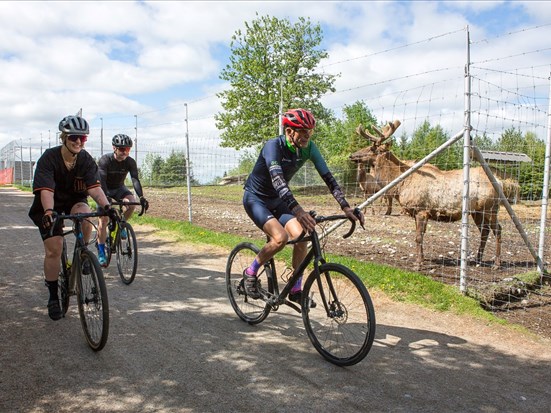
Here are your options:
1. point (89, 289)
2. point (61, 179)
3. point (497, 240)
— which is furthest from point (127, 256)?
point (497, 240)

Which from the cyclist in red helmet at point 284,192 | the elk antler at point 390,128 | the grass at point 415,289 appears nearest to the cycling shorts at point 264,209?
the cyclist in red helmet at point 284,192

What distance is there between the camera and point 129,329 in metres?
4.91

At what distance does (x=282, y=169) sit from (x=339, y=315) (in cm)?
153

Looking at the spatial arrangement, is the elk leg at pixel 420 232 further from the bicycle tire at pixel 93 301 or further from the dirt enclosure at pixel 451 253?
the bicycle tire at pixel 93 301

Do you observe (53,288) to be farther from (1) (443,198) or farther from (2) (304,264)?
(1) (443,198)

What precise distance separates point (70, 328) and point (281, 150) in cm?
289

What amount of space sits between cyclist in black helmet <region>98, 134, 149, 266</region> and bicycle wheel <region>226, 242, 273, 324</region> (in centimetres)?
266

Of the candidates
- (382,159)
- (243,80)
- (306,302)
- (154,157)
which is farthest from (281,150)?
(243,80)

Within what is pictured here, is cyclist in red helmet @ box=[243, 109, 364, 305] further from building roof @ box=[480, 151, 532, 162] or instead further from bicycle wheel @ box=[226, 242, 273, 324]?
building roof @ box=[480, 151, 532, 162]

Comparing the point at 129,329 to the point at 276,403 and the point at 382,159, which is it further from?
the point at 382,159

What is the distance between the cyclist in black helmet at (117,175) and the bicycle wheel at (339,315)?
4.17 metres

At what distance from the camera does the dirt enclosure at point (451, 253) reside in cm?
627

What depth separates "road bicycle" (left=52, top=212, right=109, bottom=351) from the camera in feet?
13.7

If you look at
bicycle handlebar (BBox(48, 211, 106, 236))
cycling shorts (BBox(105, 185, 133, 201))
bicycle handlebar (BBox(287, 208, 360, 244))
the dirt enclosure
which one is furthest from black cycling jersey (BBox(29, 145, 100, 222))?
the dirt enclosure
